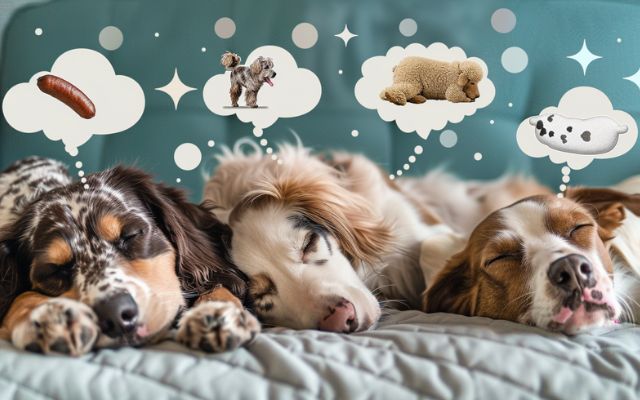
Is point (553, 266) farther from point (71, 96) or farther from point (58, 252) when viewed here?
point (71, 96)

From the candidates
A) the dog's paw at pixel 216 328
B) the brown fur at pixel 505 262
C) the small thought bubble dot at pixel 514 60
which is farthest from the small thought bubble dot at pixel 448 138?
the dog's paw at pixel 216 328

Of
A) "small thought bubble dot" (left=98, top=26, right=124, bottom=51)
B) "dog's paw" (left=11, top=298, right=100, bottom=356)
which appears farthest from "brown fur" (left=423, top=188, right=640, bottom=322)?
"small thought bubble dot" (left=98, top=26, right=124, bottom=51)

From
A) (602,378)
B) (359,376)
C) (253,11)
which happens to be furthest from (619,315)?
(253,11)

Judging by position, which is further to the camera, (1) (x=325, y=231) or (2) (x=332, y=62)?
(2) (x=332, y=62)

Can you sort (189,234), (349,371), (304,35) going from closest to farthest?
(349,371)
(189,234)
(304,35)

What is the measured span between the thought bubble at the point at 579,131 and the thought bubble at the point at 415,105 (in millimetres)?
183

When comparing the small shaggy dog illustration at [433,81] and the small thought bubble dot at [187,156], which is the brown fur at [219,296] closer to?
the small thought bubble dot at [187,156]

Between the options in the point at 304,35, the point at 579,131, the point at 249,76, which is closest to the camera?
the point at 579,131

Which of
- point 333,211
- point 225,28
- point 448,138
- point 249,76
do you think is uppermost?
point 225,28

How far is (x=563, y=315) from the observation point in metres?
1.40

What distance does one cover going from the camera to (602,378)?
4.00 feet

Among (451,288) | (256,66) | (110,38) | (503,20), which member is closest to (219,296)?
(451,288)

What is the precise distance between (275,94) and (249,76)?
3.8 inches

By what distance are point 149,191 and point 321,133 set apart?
63 cm
